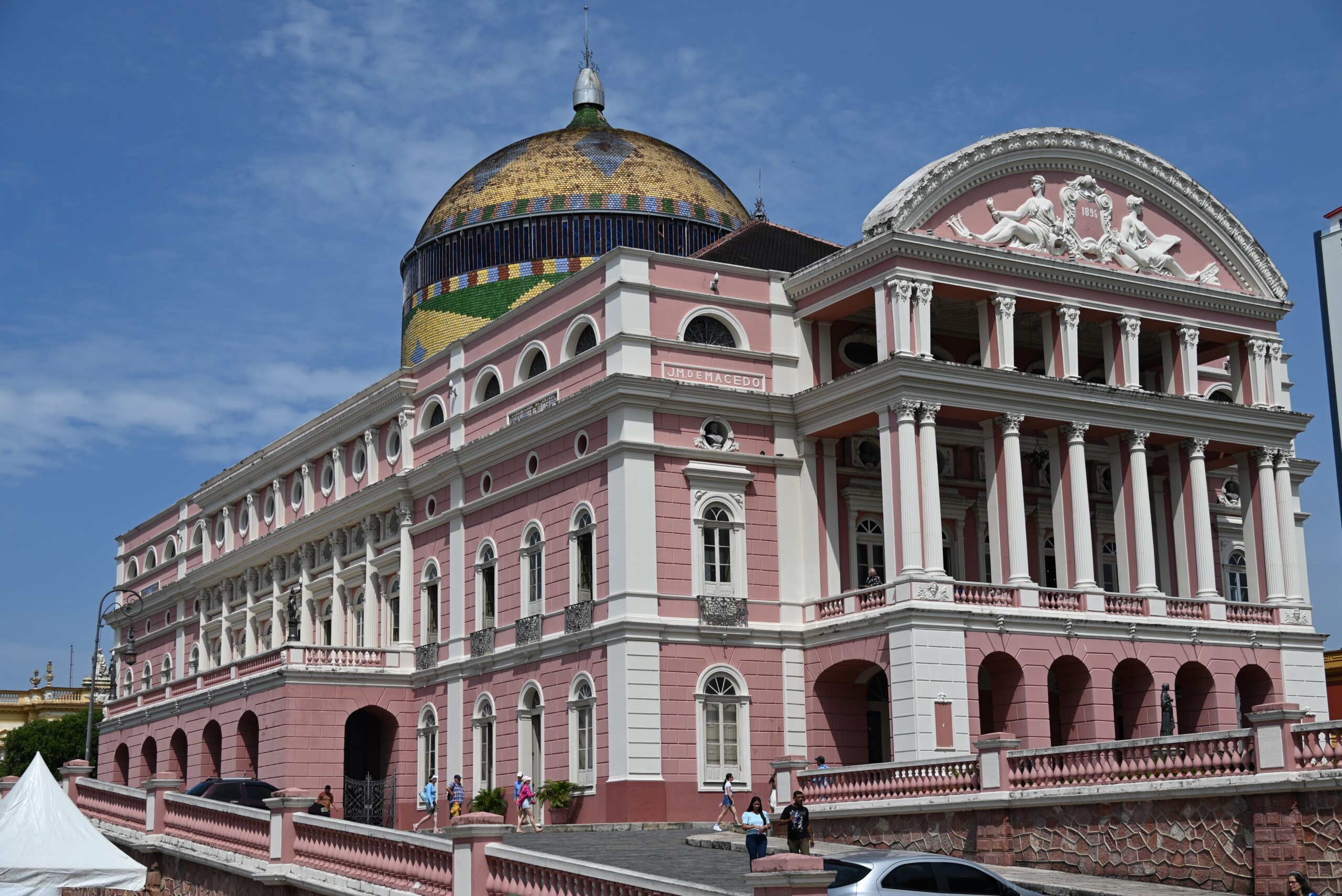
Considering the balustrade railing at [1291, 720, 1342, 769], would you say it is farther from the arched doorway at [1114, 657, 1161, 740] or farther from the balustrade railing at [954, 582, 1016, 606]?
the arched doorway at [1114, 657, 1161, 740]

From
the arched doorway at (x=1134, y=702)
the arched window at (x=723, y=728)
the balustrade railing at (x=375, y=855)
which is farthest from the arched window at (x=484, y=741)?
the arched doorway at (x=1134, y=702)

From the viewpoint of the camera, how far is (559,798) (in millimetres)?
36969

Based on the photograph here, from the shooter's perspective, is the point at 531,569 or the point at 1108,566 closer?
the point at 531,569

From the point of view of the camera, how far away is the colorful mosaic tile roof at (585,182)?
52.3 m

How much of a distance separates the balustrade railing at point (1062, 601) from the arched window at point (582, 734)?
9.73 metres

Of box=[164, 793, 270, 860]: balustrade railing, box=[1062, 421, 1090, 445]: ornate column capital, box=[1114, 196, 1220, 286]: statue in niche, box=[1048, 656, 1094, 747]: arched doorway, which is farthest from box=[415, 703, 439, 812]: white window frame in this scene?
box=[1114, 196, 1220, 286]: statue in niche

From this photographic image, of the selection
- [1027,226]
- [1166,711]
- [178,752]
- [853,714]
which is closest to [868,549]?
[853,714]

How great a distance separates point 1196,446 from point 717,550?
11537mm

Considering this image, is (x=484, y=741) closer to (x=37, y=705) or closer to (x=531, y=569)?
(x=531, y=569)

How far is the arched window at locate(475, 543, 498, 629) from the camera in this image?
4253 cm

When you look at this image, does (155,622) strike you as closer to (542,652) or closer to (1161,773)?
(542,652)

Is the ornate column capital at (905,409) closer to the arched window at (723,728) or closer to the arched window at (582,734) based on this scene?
the arched window at (723,728)

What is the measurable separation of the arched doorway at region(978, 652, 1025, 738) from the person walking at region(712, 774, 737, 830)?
527 centimetres

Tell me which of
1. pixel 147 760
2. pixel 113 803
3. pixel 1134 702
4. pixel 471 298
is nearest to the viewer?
pixel 113 803
